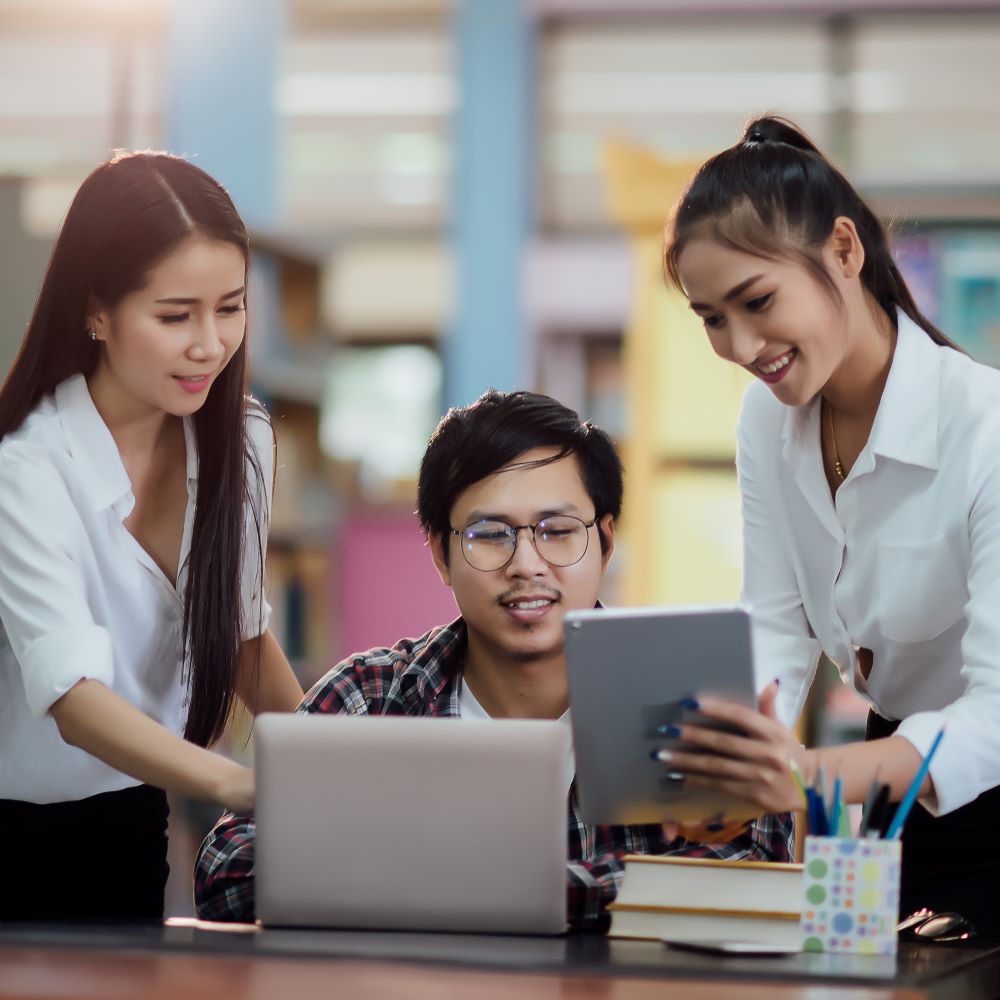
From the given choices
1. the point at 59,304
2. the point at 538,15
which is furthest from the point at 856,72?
the point at 59,304

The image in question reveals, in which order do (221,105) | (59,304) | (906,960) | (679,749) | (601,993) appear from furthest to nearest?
(221,105)
(59,304)
(679,749)
(906,960)
(601,993)

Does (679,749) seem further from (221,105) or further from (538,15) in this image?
(538,15)

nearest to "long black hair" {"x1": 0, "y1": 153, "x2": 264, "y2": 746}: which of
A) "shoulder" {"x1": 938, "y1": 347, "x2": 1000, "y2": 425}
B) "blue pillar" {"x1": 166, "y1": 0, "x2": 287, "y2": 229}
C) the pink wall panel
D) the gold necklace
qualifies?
the gold necklace

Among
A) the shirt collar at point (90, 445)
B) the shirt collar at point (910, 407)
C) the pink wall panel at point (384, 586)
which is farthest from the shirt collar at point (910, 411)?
the pink wall panel at point (384, 586)

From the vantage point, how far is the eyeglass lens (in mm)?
1920

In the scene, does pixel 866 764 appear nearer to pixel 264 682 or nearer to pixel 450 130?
pixel 264 682

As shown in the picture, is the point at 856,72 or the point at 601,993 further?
the point at 856,72

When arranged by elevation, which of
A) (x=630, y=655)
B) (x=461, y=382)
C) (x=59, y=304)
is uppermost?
(x=461, y=382)

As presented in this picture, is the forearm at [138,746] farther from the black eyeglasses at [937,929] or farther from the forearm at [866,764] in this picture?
the black eyeglasses at [937,929]

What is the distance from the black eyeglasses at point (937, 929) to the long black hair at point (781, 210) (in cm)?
64

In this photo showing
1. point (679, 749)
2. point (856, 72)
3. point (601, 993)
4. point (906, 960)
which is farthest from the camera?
point (856, 72)

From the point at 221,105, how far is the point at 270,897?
5.27m

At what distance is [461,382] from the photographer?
22.1ft

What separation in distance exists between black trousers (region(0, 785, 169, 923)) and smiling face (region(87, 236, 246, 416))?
468mm
